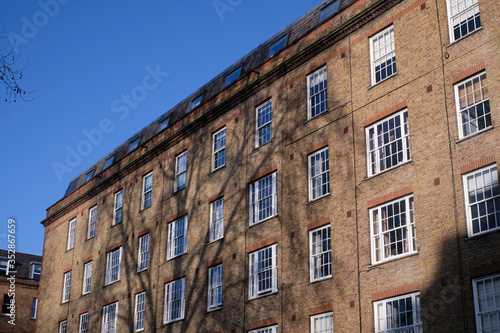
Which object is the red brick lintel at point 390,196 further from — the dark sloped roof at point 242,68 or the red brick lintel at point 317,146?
the dark sloped roof at point 242,68

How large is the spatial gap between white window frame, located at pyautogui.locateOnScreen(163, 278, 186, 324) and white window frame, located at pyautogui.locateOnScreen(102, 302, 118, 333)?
16.1ft

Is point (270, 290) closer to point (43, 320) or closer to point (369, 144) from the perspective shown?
point (369, 144)

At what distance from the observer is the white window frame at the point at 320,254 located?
82.3ft

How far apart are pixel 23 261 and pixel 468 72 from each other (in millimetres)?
54271

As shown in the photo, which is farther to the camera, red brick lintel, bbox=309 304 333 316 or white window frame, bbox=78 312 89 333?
white window frame, bbox=78 312 89 333

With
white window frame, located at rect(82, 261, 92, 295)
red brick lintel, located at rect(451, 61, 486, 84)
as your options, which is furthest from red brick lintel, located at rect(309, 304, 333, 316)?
white window frame, located at rect(82, 261, 92, 295)

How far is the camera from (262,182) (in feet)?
97.0

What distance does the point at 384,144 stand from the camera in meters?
24.3

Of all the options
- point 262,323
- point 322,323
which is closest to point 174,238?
point 262,323

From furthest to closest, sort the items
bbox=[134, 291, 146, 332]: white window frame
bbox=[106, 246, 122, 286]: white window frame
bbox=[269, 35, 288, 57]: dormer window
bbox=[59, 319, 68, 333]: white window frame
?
bbox=[59, 319, 68, 333]: white window frame → bbox=[106, 246, 122, 286]: white window frame → bbox=[134, 291, 146, 332]: white window frame → bbox=[269, 35, 288, 57]: dormer window

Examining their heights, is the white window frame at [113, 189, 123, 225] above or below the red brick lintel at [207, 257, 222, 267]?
above

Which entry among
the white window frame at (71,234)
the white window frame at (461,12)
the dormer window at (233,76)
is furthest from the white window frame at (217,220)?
the white window frame at (71,234)

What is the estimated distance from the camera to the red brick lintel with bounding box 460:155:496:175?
806 inches

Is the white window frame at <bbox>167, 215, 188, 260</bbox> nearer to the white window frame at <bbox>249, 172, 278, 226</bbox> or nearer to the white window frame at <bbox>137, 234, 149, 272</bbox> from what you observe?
the white window frame at <bbox>137, 234, 149, 272</bbox>
